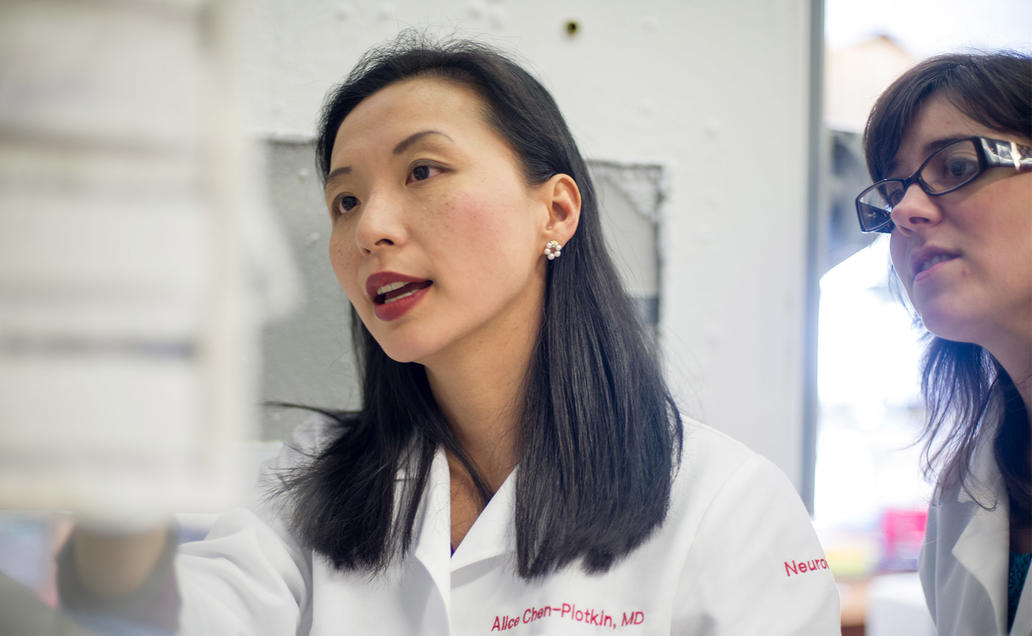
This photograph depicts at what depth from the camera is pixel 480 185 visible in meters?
0.60

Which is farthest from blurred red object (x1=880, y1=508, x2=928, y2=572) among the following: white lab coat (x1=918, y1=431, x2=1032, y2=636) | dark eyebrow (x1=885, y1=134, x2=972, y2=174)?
dark eyebrow (x1=885, y1=134, x2=972, y2=174)

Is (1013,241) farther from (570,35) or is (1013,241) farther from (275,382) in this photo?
(275,382)

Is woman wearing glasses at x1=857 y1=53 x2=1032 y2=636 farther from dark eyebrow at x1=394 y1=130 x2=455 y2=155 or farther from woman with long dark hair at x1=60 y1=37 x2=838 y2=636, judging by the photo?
dark eyebrow at x1=394 y1=130 x2=455 y2=155

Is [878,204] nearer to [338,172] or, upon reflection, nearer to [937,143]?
[937,143]

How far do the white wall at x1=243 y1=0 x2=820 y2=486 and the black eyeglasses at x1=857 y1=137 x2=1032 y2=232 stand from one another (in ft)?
0.29

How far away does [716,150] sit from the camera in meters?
0.73

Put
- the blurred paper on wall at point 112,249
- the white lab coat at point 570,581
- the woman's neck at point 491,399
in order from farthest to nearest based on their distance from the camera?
the woman's neck at point 491,399
the white lab coat at point 570,581
the blurred paper on wall at point 112,249

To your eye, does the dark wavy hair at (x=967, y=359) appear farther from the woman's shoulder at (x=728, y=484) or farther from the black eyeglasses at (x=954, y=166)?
the woman's shoulder at (x=728, y=484)

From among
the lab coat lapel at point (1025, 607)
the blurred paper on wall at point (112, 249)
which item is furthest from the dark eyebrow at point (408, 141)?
the lab coat lapel at point (1025, 607)

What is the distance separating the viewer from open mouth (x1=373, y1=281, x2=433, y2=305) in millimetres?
600

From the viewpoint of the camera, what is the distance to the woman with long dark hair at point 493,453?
23.0 inches

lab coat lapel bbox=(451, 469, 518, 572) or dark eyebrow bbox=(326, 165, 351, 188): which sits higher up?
dark eyebrow bbox=(326, 165, 351, 188)

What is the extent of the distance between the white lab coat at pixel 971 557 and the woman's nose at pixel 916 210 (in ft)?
0.75

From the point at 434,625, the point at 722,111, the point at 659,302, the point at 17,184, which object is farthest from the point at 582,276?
the point at 17,184
